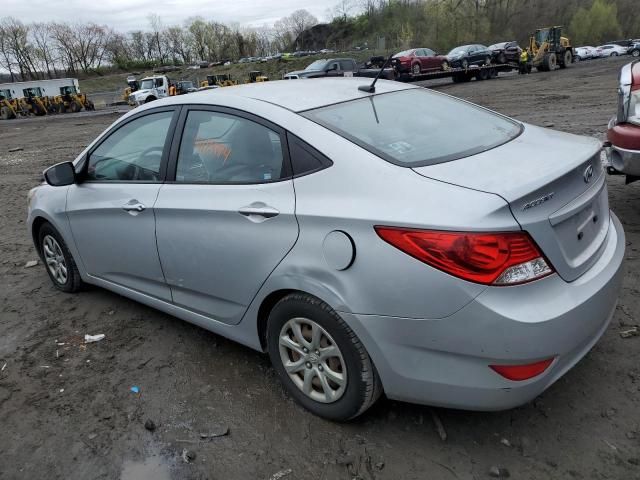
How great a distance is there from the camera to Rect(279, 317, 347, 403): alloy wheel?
7.98 feet

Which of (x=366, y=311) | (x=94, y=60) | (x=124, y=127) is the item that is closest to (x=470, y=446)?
(x=366, y=311)

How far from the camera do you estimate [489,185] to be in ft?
6.87

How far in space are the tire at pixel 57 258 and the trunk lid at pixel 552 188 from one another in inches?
125

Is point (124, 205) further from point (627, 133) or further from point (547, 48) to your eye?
point (547, 48)

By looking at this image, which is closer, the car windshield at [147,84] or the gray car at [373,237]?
the gray car at [373,237]

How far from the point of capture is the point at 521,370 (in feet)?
6.66

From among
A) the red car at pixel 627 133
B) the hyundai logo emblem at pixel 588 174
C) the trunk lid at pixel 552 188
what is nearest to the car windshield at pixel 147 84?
the red car at pixel 627 133

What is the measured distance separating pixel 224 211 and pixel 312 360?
88 centimetres

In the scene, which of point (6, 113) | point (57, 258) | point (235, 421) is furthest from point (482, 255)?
point (6, 113)

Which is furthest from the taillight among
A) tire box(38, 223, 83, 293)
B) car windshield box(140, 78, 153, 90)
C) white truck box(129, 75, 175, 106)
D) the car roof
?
car windshield box(140, 78, 153, 90)

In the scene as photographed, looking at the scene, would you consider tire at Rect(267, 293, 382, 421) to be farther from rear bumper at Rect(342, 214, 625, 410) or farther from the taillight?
the taillight

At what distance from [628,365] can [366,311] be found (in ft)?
5.43

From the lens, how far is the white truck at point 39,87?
1636 inches

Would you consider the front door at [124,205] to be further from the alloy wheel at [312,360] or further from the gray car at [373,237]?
the alloy wheel at [312,360]
